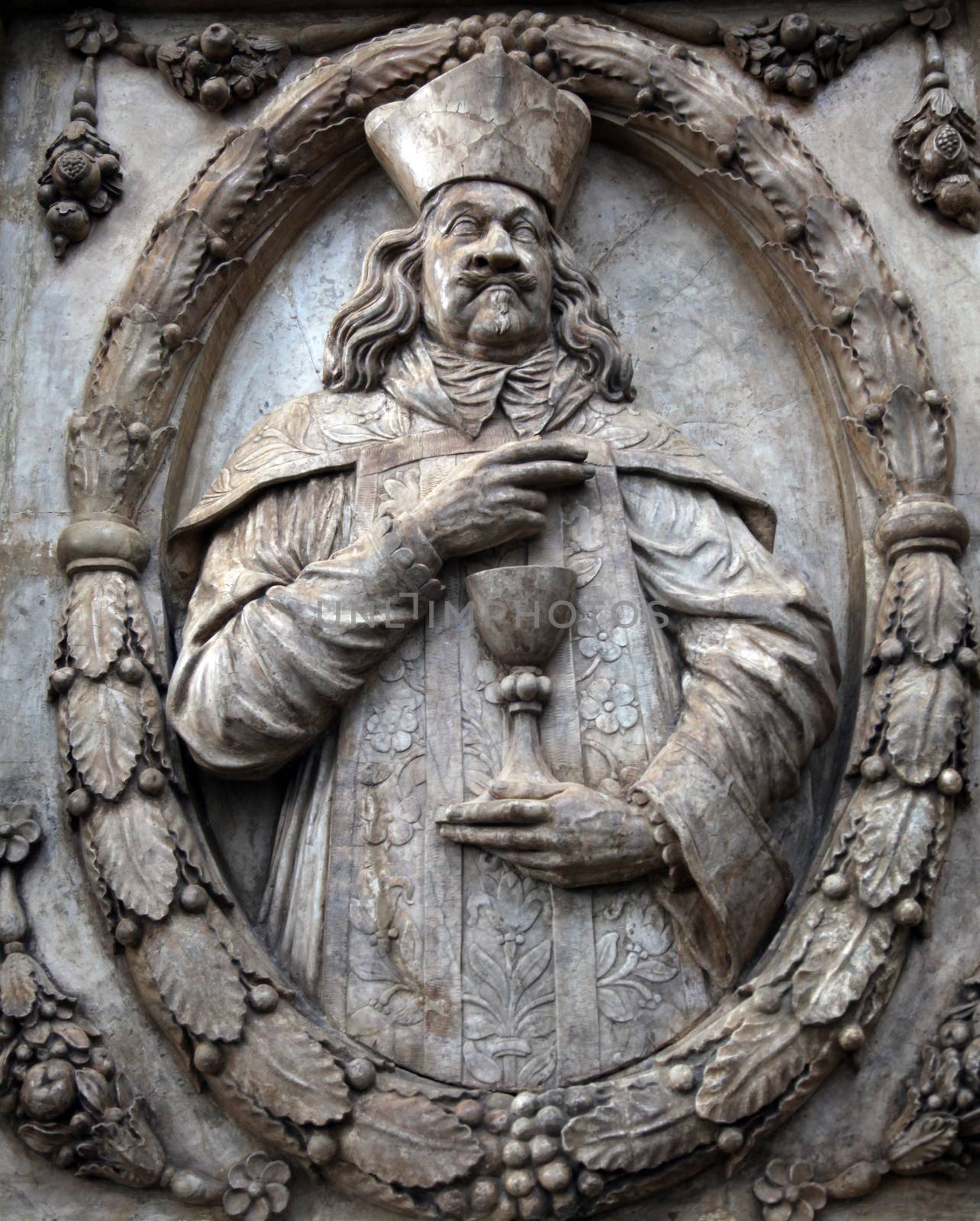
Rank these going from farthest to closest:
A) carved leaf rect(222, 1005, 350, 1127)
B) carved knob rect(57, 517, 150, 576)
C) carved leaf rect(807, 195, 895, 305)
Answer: carved leaf rect(807, 195, 895, 305)
carved knob rect(57, 517, 150, 576)
carved leaf rect(222, 1005, 350, 1127)

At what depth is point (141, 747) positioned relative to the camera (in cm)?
569

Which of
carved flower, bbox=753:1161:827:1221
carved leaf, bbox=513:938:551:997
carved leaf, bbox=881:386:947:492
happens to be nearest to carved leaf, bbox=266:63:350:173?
carved leaf, bbox=881:386:947:492

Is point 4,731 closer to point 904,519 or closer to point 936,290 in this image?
point 904,519

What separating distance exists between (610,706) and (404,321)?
1471 millimetres

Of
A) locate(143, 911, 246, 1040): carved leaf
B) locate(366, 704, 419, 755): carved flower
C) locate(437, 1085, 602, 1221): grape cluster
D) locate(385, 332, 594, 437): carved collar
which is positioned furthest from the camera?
locate(385, 332, 594, 437): carved collar

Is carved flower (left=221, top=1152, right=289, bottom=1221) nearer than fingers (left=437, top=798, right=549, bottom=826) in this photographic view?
Yes

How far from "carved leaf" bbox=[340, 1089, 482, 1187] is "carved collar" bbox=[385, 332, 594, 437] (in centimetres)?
206

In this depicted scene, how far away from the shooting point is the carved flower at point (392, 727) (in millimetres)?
5688

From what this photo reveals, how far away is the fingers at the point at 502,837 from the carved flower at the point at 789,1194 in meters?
1.08

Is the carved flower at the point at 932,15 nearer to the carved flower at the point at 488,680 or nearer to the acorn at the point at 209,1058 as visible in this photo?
the carved flower at the point at 488,680

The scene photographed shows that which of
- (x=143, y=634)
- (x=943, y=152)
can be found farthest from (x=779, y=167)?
(x=143, y=634)

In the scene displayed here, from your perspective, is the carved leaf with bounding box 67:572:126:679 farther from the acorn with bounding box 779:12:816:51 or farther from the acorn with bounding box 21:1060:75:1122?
the acorn with bounding box 779:12:816:51

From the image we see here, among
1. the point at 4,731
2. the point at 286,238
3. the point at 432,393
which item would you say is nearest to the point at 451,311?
the point at 432,393

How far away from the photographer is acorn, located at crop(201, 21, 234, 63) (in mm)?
6742
